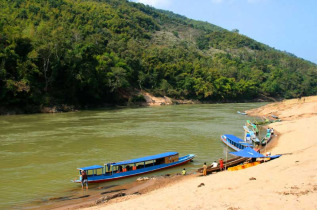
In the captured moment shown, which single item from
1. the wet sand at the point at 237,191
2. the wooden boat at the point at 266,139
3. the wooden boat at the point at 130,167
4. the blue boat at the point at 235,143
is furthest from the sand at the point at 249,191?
the wooden boat at the point at 266,139

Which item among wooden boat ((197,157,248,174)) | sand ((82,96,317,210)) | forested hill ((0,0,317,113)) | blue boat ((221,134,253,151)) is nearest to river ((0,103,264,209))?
blue boat ((221,134,253,151))

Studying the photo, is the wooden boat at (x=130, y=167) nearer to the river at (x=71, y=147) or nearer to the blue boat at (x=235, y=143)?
the river at (x=71, y=147)

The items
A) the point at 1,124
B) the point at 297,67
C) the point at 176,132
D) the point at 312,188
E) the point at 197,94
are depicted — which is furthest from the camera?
the point at 297,67

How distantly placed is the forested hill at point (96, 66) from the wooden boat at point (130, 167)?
39.5 meters

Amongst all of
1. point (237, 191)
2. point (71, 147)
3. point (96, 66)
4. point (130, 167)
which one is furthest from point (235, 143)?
point (96, 66)

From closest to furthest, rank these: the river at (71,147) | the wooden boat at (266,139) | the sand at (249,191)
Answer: the sand at (249,191), the river at (71,147), the wooden boat at (266,139)

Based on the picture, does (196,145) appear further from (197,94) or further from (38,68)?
(197,94)

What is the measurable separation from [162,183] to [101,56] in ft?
210

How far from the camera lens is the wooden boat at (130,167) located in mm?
18766

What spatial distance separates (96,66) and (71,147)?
149 feet

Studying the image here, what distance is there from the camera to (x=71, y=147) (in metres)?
28.2

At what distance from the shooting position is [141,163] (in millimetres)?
21422

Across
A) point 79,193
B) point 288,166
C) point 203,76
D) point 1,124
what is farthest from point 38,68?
point 203,76

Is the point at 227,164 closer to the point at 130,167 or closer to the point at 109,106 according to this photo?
the point at 130,167
